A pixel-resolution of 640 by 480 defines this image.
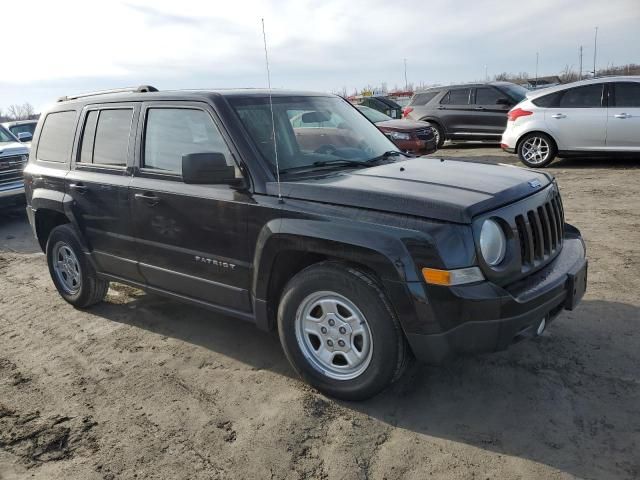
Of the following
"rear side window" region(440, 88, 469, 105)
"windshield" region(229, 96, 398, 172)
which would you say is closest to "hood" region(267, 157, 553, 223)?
"windshield" region(229, 96, 398, 172)

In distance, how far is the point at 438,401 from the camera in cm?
327

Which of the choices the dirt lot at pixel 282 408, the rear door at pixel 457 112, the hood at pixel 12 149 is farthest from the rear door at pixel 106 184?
the rear door at pixel 457 112

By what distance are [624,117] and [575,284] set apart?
321 inches

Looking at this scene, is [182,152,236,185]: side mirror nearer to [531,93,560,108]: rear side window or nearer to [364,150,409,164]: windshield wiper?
[364,150,409,164]: windshield wiper

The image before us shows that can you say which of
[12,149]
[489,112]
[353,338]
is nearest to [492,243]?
[353,338]

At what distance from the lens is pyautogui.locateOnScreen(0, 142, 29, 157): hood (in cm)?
995

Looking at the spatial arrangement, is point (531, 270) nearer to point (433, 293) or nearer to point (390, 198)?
point (433, 293)

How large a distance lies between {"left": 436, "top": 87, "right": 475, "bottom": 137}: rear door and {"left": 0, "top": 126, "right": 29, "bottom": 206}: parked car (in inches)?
395

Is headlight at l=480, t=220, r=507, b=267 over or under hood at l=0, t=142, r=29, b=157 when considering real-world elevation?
under

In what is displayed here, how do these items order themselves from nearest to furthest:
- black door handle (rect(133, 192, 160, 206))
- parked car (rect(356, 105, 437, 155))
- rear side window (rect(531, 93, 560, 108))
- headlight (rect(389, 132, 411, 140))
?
black door handle (rect(133, 192, 160, 206)) → rear side window (rect(531, 93, 560, 108)) → parked car (rect(356, 105, 437, 155)) → headlight (rect(389, 132, 411, 140))

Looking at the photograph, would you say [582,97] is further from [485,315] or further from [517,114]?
[485,315]

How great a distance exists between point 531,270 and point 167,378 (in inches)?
97.9

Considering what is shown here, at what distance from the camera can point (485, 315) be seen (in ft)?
9.14

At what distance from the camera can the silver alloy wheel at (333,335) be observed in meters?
3.14
